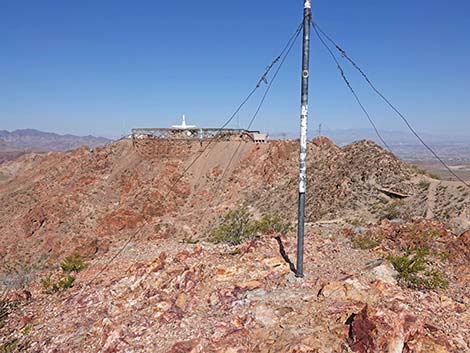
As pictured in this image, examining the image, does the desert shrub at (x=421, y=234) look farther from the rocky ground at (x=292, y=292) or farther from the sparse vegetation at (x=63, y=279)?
the sparse vegetation at (x=63, y=279)

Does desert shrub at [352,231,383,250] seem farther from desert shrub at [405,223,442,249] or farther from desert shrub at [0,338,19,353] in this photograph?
desert shrub at [0,338,19,353]

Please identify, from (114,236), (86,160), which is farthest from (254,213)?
(86,160)

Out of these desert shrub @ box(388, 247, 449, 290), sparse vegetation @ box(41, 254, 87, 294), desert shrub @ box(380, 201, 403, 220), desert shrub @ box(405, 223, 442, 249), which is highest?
desert shrub @ box(388, 247, 449, 290)

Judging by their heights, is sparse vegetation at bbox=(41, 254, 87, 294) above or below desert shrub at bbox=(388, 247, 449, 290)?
below

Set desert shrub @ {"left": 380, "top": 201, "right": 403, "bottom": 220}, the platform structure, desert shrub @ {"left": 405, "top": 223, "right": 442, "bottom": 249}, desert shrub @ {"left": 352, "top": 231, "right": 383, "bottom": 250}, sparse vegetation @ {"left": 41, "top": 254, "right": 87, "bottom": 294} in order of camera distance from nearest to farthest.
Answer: sparse vegetation @ {"left": 41, "top": 254, "right": 87, "bottom": 294}, desert shrub @ {"left": 352, "top": 231, "right": 383, "bottom": 250}, desert shrub @ {"left": 405, "top": 223, "right": 442, "bottom": 249}, desert shrub @ {"left": 380, "top": 201, "right": 403, "bottom": 220}, the platform structure

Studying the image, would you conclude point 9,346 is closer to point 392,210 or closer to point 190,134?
point 392,210

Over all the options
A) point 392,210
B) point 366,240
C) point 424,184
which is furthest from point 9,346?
point 424,184

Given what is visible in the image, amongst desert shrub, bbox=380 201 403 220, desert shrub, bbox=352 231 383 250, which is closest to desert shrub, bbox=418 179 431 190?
desert shrub, bbox=380 201 403 220

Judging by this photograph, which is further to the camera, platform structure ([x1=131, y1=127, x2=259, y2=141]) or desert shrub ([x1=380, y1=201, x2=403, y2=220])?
platform structure ([x1=131, y1=127, x2=259, y2=141])

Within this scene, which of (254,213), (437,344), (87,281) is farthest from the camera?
(254,213)

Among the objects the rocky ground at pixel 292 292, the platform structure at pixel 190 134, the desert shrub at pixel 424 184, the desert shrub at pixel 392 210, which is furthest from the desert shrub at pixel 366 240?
the platform structure at pixel 190 134

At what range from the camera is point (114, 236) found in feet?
79.1

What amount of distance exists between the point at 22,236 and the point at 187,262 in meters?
24.2

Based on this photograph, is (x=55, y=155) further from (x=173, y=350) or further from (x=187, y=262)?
(x=173, y=350)
